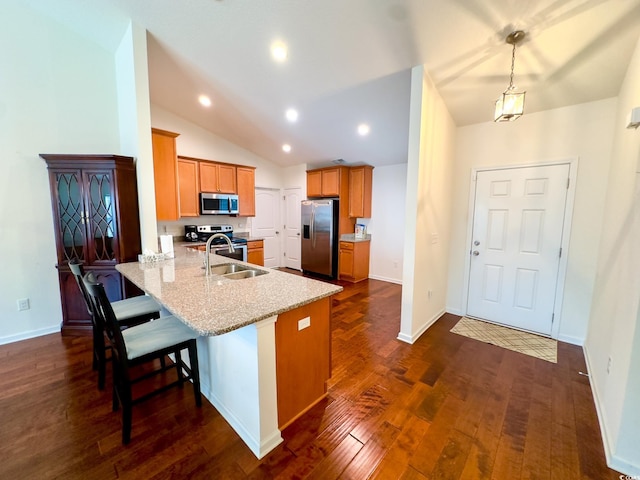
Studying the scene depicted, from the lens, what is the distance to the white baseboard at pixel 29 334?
2684 mm

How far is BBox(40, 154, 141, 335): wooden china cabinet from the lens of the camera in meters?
2.68

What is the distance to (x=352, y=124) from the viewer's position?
12.1ft

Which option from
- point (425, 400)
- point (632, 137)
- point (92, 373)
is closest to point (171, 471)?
point (92, 373)

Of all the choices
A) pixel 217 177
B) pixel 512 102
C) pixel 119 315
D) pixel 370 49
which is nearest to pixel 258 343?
pixel 119 315

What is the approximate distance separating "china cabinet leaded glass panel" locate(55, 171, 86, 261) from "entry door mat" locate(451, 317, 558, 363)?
4353 millimetres

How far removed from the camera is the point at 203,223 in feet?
15.9

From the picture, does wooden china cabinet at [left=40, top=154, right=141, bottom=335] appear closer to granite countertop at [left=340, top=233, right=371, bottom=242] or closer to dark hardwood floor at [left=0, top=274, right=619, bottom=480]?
dark hardwood floor at [left=0, top=274, right=619, bottom=480]

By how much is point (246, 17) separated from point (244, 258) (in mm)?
3431

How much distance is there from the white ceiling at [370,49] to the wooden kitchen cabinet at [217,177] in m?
1.17

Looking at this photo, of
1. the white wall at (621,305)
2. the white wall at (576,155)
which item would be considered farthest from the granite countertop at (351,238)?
the white wall at (621,305)

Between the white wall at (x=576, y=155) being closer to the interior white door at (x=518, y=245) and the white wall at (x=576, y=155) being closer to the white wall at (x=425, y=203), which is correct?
the interior white door at (x=518, y=245)

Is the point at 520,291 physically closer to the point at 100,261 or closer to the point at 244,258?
the point at 244,258

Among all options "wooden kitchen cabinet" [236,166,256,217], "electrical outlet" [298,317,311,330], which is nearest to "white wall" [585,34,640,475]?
"electrical outlet" [298,317,311,330]

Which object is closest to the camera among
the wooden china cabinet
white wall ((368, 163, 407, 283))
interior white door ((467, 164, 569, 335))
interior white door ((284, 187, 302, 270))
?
the wooden china cabinet
